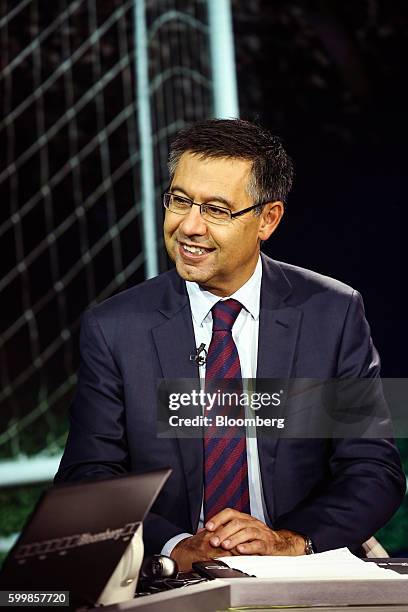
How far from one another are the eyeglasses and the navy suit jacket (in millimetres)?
208

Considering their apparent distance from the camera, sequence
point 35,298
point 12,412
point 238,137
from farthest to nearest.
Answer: point 35,298, point 12,412, point 238,137

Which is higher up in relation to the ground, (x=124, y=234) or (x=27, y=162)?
(x=27, y=162)

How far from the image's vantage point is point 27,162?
6.66m

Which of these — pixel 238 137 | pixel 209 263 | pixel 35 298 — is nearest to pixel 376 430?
pixel 209 263

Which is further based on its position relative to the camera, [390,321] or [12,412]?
[12,412]

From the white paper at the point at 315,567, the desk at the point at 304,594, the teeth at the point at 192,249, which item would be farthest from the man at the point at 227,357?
the desk at the point at 304,594

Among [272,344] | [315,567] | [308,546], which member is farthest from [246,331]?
[315,567]

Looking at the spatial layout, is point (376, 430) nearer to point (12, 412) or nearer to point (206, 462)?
point (206, 462)

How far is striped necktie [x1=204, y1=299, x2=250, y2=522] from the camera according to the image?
2.14m

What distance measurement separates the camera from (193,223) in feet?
6.85

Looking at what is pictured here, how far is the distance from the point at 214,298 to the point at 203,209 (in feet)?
0.78

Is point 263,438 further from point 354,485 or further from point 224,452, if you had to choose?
point 354,485

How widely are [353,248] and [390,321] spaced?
34 cm

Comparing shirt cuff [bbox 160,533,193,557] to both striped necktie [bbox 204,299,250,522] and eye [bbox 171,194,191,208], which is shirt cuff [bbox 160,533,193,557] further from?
eye [bbox 171,194,191,208]
